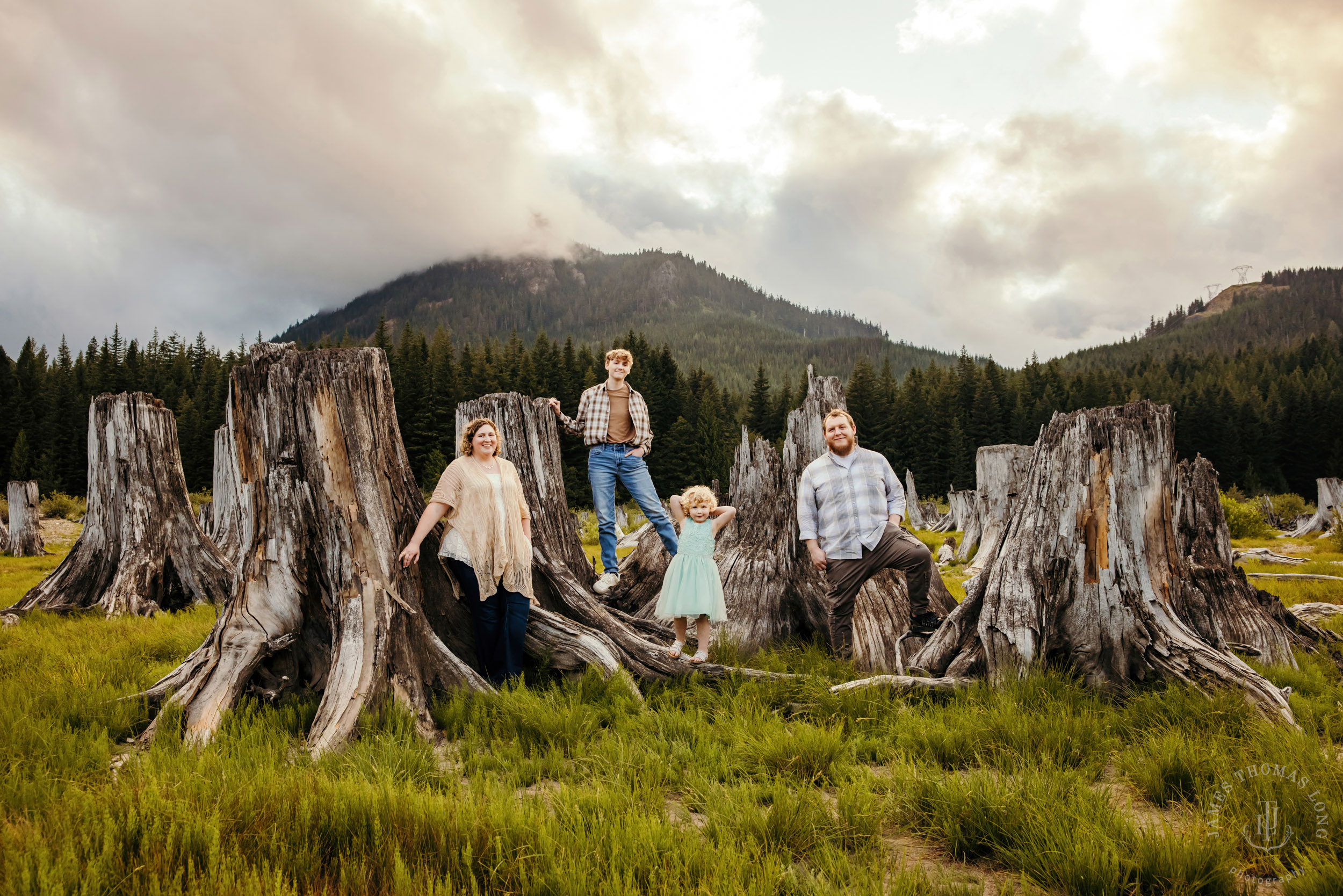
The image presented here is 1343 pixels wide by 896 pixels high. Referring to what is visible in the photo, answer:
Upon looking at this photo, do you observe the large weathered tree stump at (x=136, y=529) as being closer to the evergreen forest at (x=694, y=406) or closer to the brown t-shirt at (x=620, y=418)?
the brown t-shirt at (x=620, y=418)

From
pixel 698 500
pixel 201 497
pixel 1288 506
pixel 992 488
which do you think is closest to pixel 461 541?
pixel 698 500

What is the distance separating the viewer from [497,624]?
5.14 meters

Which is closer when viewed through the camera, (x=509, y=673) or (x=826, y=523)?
(x=509, y=673)

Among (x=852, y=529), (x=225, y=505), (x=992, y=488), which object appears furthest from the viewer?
(x=225, y=505)

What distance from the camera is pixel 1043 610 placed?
4.90 meters

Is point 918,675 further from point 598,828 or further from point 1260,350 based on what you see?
point 1260,350

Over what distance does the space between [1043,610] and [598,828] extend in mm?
3835

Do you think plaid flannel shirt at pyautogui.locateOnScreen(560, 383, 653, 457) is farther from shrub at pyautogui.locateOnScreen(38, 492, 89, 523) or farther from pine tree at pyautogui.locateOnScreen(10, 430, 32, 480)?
pine tree at pyautogui.locateOnScreen(10, 430, 32, 480)

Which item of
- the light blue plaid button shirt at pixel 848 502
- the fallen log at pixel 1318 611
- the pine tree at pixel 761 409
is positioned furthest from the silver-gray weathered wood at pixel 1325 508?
the pine tree at pixel 761 409

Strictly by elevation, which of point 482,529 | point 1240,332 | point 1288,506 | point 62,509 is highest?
point 1240,332

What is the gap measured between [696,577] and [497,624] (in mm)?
1717

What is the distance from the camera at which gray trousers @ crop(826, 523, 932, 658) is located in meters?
5.44

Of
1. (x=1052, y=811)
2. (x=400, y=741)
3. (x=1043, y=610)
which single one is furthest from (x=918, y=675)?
(x=400, y=741)

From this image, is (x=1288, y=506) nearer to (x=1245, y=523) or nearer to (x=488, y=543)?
(x=1245, y=523)
